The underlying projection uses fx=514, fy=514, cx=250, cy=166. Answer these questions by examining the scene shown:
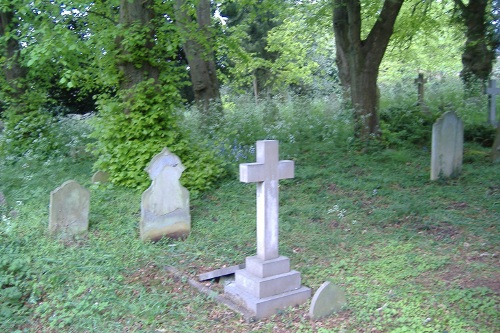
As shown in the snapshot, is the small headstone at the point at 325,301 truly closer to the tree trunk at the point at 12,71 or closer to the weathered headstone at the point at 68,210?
the weathered headstone at the point at 68,210

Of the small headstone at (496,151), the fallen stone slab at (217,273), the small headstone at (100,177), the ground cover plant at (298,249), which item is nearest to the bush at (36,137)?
the ground cover plant at (298,249)

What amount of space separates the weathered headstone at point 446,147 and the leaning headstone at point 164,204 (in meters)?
4.95

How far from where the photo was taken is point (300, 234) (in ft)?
24.9

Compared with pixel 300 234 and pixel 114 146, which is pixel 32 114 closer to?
pixel 114 146

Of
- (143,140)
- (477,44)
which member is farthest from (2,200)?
(477,44)

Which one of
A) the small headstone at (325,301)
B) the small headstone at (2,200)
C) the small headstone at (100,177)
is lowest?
the small headstone at (325,301)

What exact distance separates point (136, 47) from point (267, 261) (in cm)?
597

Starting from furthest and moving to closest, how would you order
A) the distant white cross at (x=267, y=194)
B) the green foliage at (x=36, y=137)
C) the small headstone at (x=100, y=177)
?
the green foliage at (x=36, y=137) < the small headstone at (x=100, y=177) < the distant white cross at (x=267, y=194)

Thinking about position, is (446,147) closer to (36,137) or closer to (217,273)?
(217,273)

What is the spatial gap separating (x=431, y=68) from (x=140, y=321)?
30202 mm

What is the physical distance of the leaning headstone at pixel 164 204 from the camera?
736 cm

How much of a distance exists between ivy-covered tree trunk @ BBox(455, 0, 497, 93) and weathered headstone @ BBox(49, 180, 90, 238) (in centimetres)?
1015

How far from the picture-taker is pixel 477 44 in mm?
14812

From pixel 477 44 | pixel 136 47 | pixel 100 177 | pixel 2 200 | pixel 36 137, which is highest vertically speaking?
pixel 477 44
